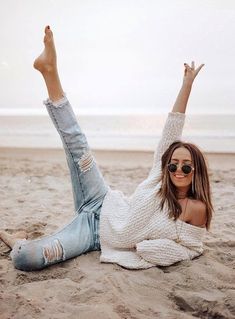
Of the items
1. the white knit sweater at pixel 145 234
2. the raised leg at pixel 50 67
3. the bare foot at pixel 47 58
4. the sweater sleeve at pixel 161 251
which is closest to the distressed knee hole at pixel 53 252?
the white knit sweater at pixel 145 234

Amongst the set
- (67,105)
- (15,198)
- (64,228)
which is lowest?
(15,198)

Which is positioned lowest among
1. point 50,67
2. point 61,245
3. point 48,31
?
point 61,245

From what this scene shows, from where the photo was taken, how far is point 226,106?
30156 millimetres

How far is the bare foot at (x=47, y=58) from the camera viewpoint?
8.95 feet

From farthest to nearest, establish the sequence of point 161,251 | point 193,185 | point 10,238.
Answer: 1. point 10,238
2. point 193,185
3. point 161,251

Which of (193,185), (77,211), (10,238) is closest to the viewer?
(193,185)

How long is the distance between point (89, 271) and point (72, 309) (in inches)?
21.0

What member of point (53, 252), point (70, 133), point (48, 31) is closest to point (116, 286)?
point (53, 252)

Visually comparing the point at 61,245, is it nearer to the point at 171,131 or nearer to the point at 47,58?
the point at 171,131

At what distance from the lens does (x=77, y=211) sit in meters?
2.89

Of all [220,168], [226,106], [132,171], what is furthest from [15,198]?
[226,106]

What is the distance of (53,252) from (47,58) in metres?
1.34

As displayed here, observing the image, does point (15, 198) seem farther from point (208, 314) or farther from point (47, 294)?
point (208, 314)

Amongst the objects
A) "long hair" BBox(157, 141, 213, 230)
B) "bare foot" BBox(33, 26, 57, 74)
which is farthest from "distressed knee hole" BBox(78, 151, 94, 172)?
"bare foot" BBox(33, 26, 57, 74)
